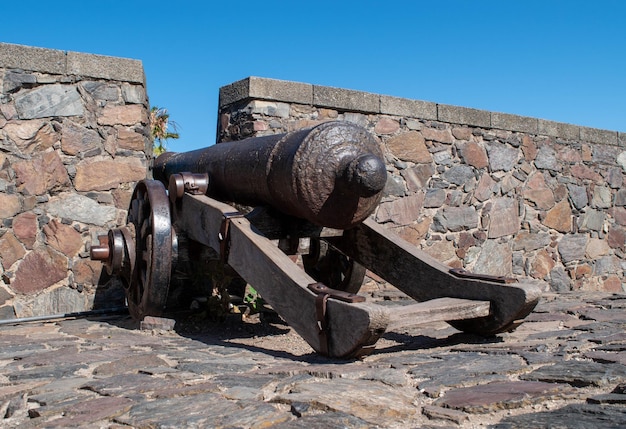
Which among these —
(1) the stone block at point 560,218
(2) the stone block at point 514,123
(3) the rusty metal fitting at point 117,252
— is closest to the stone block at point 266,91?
(3) the rusty metal fitting at point 117,252

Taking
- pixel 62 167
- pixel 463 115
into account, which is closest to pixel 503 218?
pixel 463 115

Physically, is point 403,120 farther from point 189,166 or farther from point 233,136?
point 189,166

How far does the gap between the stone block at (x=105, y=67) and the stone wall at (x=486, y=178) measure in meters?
0.81

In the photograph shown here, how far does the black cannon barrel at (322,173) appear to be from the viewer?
379 centimetres

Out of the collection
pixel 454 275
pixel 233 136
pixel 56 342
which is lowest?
pixel 56 342

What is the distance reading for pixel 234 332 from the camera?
4.77 meters

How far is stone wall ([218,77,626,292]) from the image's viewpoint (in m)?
6.29

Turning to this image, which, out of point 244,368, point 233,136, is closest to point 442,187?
point 233,136

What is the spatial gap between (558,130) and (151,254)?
209 inches

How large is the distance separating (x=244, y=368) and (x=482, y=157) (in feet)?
16.1

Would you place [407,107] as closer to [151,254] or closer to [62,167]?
[62,167]

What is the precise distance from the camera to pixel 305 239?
185 inches

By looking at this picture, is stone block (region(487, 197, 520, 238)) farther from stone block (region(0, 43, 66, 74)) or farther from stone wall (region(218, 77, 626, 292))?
stone block (region(0, 43, 66, 74))

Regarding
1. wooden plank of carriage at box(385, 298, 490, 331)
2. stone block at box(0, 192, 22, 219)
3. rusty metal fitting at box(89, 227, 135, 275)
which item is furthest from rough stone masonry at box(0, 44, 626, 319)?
wooden plank of carriage at box(385, 298, 490, 331)
